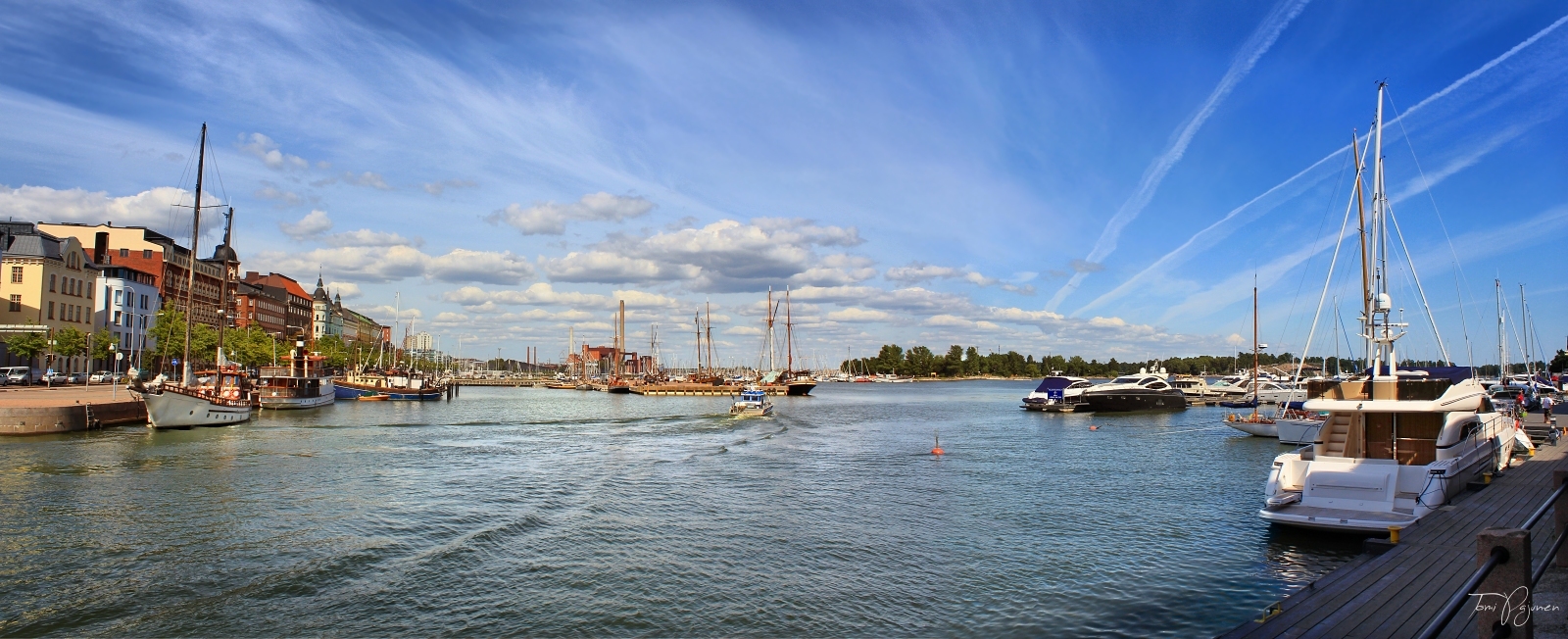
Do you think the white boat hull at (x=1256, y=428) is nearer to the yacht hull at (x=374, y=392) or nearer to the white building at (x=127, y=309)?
the yacht hull at (x=374, y=392)

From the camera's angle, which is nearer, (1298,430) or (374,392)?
(1298,430)

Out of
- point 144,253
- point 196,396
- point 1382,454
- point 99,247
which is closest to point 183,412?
point 196,396

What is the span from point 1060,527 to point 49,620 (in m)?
21.5

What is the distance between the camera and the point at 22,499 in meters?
24.4

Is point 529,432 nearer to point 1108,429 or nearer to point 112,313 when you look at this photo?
point 1108,429

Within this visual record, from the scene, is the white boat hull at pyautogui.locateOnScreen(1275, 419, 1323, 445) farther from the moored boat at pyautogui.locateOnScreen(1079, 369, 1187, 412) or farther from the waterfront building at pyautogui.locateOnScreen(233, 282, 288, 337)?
the waterfront building at pyautogui.locateOnScreen(233, 282, 288, 337)

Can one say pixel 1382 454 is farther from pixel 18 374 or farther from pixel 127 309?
pixel 127 309

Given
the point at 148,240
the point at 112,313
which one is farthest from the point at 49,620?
the point at 148,240

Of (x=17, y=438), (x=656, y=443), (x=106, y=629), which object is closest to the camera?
(x=106, y=629)

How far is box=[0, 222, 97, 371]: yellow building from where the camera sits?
80.3 m

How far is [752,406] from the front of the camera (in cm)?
7725

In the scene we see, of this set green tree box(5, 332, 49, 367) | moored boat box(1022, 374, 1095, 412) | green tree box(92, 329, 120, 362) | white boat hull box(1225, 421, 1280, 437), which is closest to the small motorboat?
moored boat box(1022, 374, 1095, 412)

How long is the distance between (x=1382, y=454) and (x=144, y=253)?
137m

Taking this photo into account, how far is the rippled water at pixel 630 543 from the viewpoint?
48.8ft
